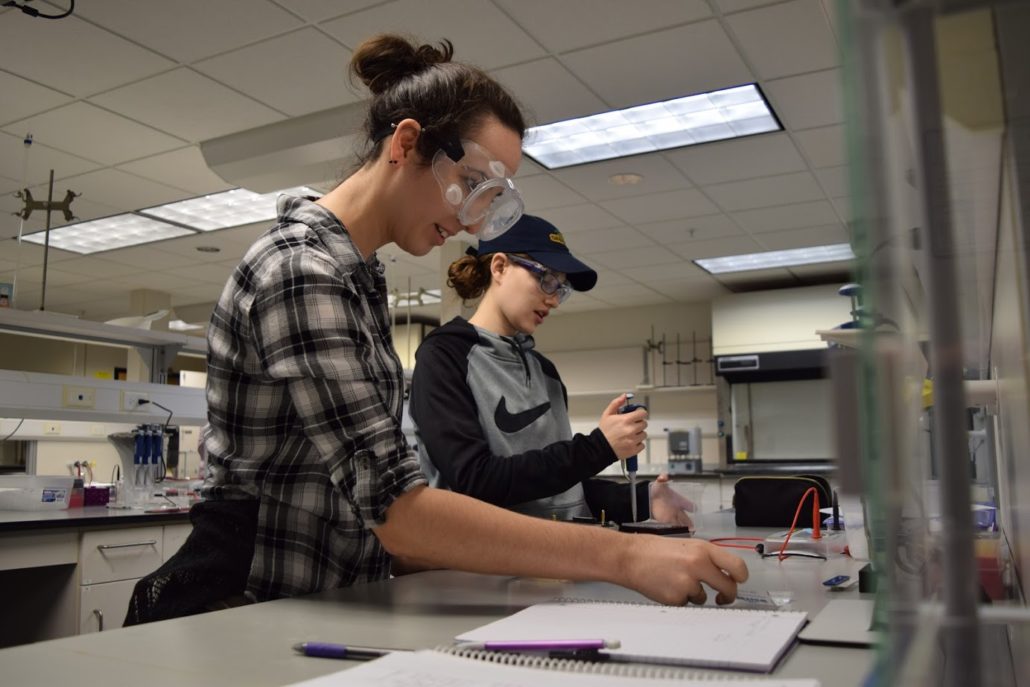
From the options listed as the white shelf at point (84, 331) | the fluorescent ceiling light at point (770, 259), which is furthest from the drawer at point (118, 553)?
→ the fluorescent ceiling light at point (770, 259)

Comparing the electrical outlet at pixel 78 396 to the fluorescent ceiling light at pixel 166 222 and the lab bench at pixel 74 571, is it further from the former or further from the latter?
the fluorescent ceiling light at pixel 166 222

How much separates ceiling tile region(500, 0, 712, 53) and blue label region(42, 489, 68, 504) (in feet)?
7.87

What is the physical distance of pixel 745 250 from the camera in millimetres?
6102

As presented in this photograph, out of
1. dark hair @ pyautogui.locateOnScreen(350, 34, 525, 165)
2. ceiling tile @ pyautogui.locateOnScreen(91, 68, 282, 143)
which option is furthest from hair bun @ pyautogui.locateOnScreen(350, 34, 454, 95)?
ceiling tile @ pyautogui.locateOnScreen(91, 68, 282, 143)

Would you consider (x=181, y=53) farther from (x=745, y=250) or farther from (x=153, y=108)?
(x=745, y=250)

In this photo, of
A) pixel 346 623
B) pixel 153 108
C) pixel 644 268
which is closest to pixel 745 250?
pixel 644 268

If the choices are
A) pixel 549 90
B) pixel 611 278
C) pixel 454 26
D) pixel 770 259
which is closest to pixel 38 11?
pixel 454 26

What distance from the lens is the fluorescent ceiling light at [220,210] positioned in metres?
5.00

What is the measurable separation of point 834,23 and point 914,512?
0.18m

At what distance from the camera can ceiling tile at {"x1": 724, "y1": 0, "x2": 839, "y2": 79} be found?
9.54 ft

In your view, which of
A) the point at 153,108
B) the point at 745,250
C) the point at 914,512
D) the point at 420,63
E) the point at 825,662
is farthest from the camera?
the point at 745,250

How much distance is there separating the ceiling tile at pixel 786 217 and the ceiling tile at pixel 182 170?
127 inches

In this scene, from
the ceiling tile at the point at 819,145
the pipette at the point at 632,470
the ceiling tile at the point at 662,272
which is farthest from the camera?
the ceiling tile at the point at 662,272

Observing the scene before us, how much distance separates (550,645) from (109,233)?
601cm
